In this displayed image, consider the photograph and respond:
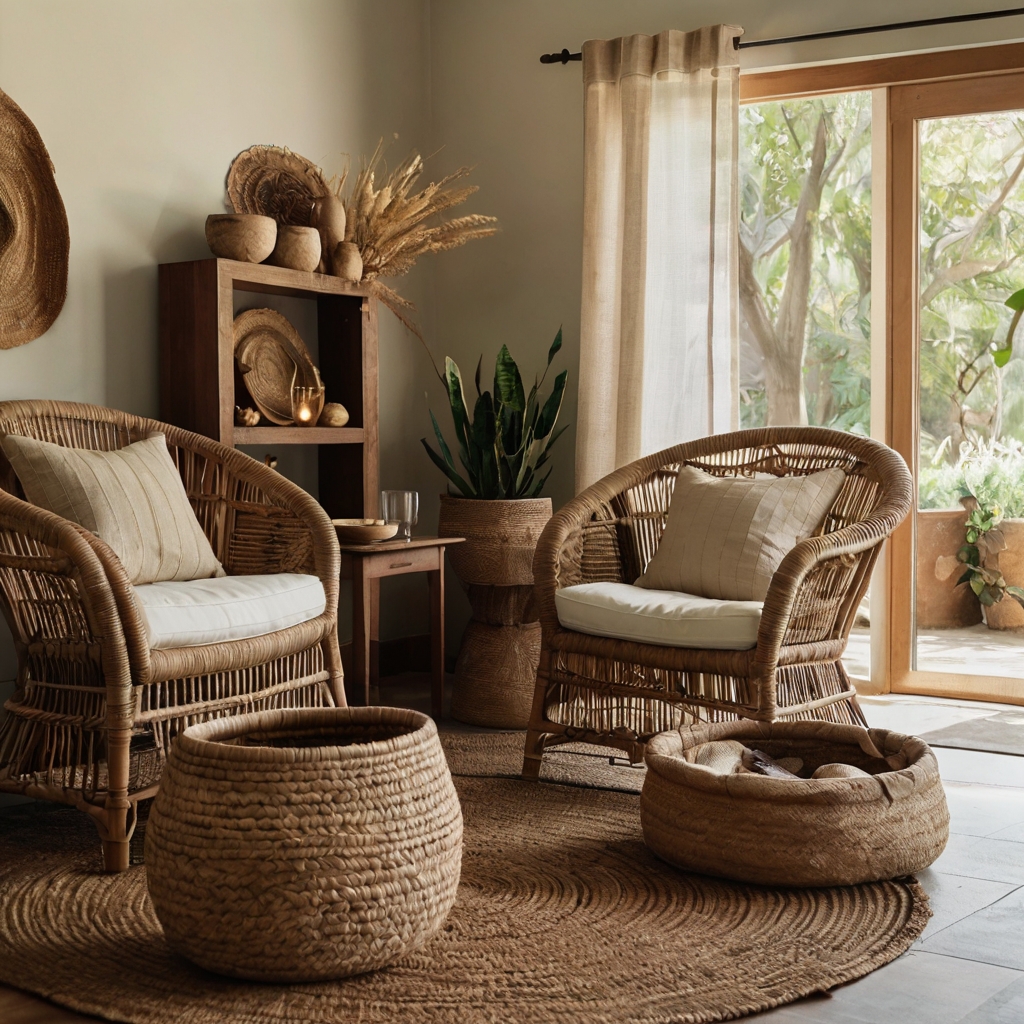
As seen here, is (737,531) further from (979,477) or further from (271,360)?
(271,360)

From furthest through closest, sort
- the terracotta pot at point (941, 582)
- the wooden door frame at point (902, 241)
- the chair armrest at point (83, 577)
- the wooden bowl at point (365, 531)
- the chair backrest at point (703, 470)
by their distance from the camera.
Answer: the terracotta pot at point (941, 582) → the wooden door frame at point (902, 241) → the wooden bowl at point (365, 531) → the chair backrest at point (703, 470) → the chair armrest at point (83, 577)

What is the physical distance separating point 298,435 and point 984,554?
211cm

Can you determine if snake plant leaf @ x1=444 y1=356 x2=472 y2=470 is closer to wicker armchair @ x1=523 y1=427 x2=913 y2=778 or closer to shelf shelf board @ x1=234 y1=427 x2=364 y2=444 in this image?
shelf shelf board @ x1=234 y1=427 x2=364 y2=444

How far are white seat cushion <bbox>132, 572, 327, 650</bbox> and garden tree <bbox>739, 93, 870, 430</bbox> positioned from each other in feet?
6.15

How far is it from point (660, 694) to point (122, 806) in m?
1.13

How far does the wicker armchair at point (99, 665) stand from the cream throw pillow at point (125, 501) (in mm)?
103

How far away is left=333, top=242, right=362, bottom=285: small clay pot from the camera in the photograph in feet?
11.7

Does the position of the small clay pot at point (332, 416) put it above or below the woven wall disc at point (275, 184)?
below

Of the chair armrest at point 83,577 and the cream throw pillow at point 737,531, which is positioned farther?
the cream throw pillow at point 737,531

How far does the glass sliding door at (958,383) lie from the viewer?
12.2ft

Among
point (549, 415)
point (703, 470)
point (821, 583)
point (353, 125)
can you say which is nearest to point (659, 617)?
point (821, 583)

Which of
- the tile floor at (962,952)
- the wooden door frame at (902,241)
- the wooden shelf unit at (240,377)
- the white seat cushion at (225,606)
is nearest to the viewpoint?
the tile floor at (962,952)

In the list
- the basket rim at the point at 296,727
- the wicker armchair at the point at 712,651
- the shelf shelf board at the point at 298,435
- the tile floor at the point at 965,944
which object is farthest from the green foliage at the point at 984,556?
the basket rim at the point at 296,727

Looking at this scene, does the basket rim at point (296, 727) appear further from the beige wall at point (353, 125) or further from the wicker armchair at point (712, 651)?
the beige wall at point (353, 125)
